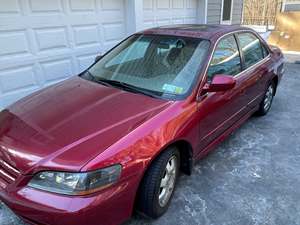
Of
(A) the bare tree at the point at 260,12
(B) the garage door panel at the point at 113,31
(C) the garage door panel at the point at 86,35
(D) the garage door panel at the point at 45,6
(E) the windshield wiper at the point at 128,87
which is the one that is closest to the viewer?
(E) the windshield wiper at the point at 128,87

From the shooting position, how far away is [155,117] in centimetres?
220

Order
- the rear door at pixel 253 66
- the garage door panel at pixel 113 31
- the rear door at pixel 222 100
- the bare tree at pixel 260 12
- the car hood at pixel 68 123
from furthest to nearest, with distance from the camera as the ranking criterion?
the bare tree at pixel 260 12
the garage door panel at pixel 113 31
the rear door at pixel 253 66
the rear door at pixel 222 100
the car hood at pixel 68 123

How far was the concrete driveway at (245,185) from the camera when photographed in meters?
2.43

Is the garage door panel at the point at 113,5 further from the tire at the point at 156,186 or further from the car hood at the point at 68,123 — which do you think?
the tire at the point at 156,186

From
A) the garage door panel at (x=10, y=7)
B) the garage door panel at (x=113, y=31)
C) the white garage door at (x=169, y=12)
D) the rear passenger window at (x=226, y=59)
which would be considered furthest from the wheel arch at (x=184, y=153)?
the white garage door at (x=169, y=12)

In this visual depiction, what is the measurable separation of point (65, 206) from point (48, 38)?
11.0 feet

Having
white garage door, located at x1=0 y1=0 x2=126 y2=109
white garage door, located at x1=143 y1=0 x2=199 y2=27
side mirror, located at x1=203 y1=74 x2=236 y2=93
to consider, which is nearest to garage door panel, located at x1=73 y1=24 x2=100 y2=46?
white garage door, located at x1=0 y1=0 x2=126 y2=109

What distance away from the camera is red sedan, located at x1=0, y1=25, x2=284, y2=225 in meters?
1.77

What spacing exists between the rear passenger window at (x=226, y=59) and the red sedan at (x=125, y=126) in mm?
12

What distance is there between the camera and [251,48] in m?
3.80

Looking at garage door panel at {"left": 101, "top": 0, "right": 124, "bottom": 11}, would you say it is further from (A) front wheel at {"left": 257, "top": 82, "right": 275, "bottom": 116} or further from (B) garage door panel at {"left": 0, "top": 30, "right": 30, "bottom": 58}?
(A) front wheel at {"left": 257, "top": 82, "right": 275, "bottom": 116}

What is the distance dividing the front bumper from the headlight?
4 cm

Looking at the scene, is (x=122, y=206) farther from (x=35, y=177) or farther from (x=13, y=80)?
(x=13, y=80)

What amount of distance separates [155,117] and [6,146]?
3.72 feet
